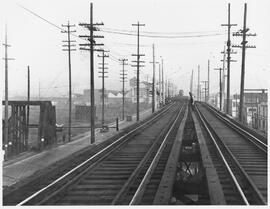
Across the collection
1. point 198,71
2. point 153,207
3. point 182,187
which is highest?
point 198,71

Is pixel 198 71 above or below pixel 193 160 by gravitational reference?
above

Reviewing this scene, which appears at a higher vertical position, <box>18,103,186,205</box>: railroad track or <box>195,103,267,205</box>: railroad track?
<box>195,103,267,205</box>: railroad track

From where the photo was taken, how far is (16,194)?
10258 millimetres

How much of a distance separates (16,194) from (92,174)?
3.18 m

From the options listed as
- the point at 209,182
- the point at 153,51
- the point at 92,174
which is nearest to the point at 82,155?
the point at 92,174

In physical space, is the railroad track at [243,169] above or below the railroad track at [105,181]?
above

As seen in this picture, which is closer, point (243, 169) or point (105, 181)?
point (105, 181)

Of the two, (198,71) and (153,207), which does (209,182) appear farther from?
(198,71)

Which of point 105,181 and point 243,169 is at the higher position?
point 243,169

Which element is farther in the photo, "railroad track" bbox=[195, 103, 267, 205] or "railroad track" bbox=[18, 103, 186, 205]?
"railroad track" bbox=[195, 103, 267, 205]

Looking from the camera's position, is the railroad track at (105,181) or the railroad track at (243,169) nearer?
the railroad track at (105,181)

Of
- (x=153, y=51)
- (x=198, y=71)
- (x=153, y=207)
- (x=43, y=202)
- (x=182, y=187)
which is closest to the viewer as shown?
(x=153, y=207)

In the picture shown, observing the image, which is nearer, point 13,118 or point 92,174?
point 92,174

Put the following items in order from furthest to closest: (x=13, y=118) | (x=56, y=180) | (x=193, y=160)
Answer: (x=13, y=118), (x=193, y=160), (x=56, y=180)
